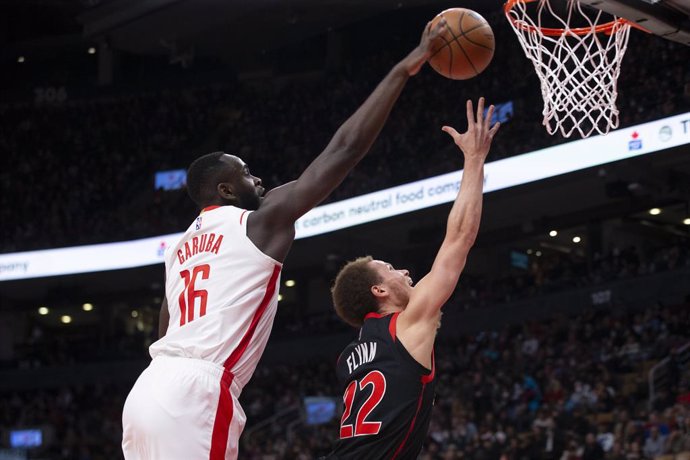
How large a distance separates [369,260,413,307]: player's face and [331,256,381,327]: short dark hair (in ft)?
0.06

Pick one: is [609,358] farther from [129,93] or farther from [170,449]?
[129,93]

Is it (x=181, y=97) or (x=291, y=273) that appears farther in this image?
(x=181, y=97)

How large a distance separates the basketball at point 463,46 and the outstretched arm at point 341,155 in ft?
1.74

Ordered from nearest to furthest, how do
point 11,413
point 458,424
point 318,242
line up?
point 458,424 < point 318,242 < point 11,413

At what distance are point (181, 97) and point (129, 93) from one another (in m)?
1.57

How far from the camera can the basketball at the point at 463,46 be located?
3.37 m

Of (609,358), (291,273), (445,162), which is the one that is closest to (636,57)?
(445,162)

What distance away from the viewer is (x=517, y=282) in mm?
19188

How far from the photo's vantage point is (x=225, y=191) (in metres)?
3.06

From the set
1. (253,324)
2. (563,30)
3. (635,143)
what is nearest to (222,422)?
(253,324)

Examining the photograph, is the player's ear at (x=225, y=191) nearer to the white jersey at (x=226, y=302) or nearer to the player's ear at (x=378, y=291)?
the white jersey at (x=226, y=302)

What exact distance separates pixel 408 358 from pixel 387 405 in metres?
0.16

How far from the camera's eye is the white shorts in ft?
8.87

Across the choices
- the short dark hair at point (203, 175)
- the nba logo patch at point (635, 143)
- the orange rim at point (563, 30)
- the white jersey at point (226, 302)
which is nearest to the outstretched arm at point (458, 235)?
the white jersey at point (226, 302)
